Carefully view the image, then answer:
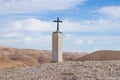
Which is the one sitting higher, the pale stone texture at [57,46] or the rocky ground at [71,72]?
the pale stone texture at [57,46]

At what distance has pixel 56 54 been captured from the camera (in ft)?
73.4

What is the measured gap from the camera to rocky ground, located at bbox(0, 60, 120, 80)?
16.8 metres

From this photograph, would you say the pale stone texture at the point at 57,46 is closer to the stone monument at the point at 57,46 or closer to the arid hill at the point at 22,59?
the stone monument at the point at 57,46

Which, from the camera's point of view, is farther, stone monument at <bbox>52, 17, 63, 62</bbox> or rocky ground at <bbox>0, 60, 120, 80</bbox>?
stone monument at <bbox>52, 17, 63, 62</bbox>

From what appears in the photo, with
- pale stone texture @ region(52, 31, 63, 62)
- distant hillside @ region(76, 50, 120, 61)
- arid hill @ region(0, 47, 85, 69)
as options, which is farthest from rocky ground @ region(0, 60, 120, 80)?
arid hill @ region(0, 47, 85, 69)

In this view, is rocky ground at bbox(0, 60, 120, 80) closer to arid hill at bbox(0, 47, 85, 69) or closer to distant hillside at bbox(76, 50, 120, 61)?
distant hillside at bbox(76, 50, 120, 61)

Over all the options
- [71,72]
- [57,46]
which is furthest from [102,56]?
[71,72]

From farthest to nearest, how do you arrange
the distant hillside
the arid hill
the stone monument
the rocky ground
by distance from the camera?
the arid hill
the distant hillside
the stone monument
the rocky ground

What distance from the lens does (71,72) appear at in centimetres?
1788

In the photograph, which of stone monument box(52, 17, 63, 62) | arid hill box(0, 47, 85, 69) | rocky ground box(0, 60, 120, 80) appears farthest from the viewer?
arid hill box(0, 47, 85, 69)

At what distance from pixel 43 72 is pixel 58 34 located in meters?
4.33

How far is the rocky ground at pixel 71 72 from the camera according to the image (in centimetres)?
1684

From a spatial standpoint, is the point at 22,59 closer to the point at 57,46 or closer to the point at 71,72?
the point at 57,46

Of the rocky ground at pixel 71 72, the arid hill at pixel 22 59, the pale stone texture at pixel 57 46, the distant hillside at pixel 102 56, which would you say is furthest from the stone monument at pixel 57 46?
the arid hill at pixel 22 59
